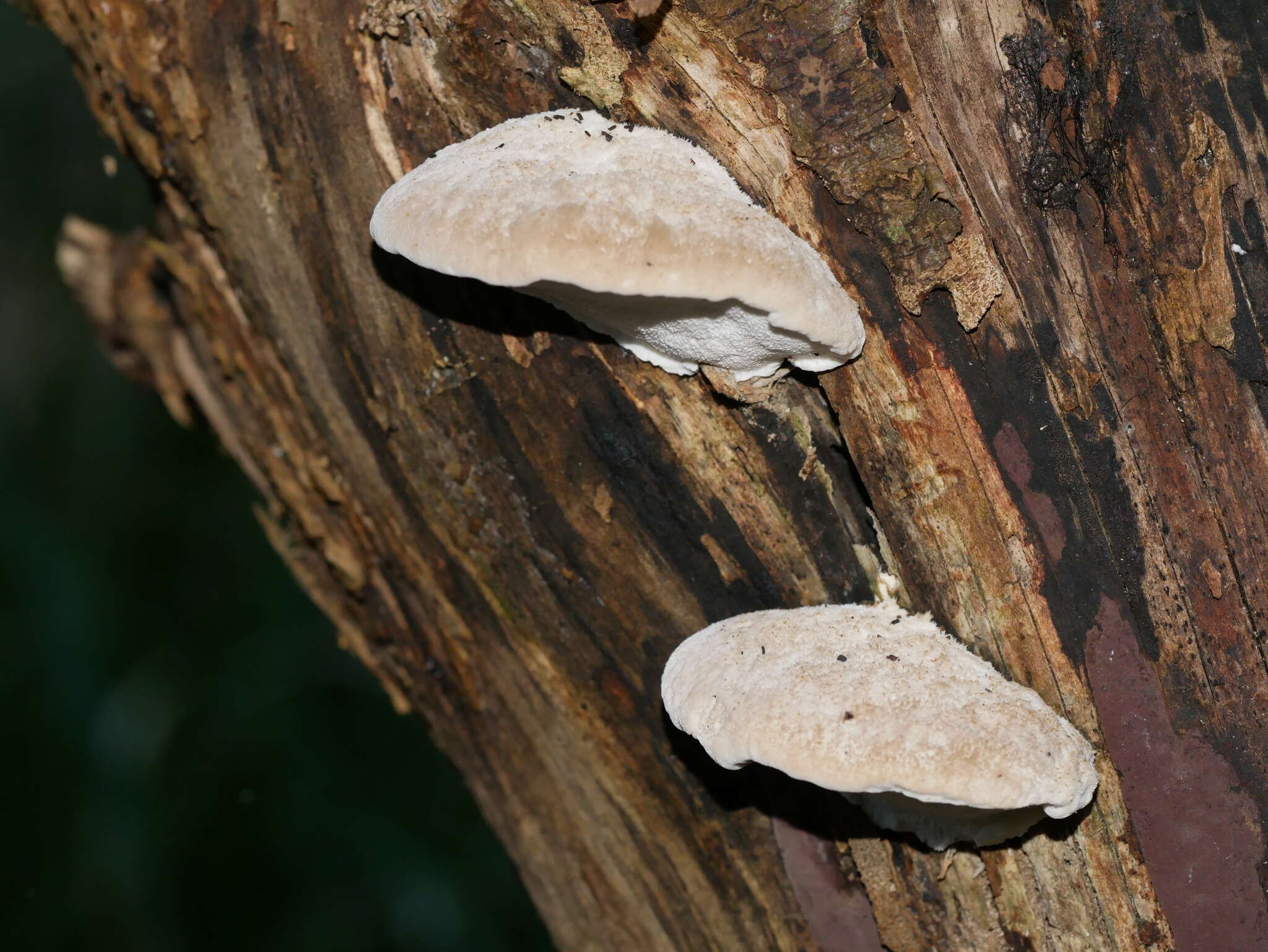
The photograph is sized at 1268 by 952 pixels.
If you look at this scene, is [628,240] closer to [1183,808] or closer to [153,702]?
[1183,808]

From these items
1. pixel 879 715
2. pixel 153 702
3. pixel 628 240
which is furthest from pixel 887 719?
pixel 153 702

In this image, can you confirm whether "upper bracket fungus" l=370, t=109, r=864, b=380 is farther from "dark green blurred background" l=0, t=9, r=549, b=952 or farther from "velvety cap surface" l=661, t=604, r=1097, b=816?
"dark green blurred background" l=0, t=9, r=549, b=952

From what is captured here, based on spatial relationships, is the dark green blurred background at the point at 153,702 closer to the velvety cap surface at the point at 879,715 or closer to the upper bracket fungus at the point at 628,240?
the velvety cap surface at the point at 879,715

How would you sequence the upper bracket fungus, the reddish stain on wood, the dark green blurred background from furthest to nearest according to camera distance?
1. the dark green blurred background
2. the reddish stain on wood
3. the upper bracket fungus

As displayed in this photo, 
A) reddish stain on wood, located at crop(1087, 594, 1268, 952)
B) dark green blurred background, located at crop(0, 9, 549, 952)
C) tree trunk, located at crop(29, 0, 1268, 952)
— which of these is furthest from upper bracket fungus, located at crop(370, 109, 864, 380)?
dark green blurred background, located at crop(0, 9, 549, 952)

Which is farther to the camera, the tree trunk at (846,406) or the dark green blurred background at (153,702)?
the dark green blurred background at (153,702)

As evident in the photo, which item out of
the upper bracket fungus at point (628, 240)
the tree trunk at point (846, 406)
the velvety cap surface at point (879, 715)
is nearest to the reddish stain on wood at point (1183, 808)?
the tree trunk at point (846, 406)
